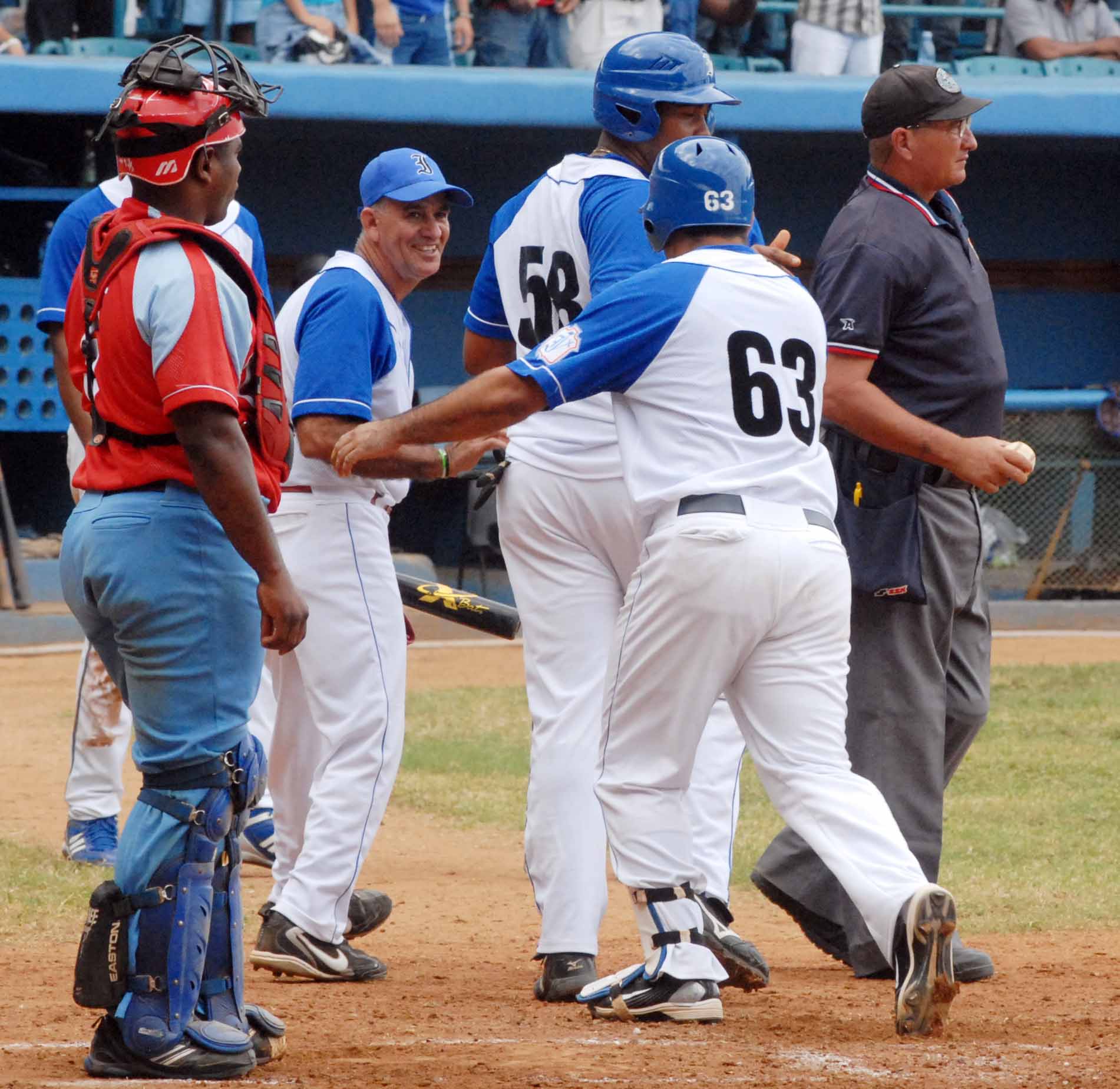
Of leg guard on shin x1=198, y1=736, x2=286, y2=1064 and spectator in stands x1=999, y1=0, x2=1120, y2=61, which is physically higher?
spectator in stands x1=999, y1=0, x2=1120, y2=61

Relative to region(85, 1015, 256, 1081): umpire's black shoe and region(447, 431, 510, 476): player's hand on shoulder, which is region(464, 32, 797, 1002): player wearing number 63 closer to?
region(447, 431, 510, 476): player's hand on shoulder

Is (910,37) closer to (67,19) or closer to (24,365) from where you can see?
(67,19)

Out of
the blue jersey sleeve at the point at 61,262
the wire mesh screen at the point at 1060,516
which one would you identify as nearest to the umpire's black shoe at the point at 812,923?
the blue jersey sleeve at the point at 61,262

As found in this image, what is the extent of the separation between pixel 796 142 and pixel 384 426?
37.2ft

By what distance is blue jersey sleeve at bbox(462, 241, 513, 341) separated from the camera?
462 cm

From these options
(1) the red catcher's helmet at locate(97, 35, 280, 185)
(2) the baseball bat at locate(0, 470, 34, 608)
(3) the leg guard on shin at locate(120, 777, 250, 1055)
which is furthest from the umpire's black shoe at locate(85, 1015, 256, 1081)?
(2) the baseball bat at locate(0, 470, 34, 608)

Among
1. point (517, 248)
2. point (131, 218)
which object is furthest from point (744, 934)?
point (131, 218)

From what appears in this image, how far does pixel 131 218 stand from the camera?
350 centimetres

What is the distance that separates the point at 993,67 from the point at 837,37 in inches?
54.9

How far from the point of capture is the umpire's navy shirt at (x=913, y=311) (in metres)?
4.45

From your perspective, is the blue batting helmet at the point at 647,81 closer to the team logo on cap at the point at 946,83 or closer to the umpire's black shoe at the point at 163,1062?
the team logo on cap at the point at 946,83

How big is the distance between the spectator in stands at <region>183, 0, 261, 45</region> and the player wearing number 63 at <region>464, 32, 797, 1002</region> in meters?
8.77

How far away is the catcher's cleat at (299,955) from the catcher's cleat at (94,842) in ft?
5.24

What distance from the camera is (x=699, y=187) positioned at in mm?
3830
